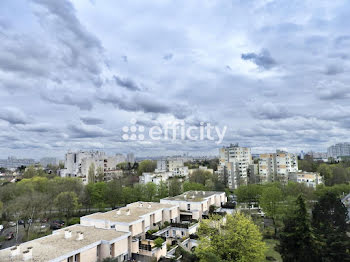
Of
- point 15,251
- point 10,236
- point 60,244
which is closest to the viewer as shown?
point 15,251

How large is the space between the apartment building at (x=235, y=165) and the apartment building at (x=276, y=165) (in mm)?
4341

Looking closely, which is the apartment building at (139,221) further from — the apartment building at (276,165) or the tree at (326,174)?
the tree at (326,174)

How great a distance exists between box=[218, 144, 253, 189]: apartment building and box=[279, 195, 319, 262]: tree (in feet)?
122

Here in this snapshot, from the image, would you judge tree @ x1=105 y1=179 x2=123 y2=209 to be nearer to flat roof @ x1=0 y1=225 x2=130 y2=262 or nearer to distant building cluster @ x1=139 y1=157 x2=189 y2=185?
distant building cluster @ x1=139 y1=157 x2=189 y2=185

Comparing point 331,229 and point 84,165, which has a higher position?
point 84,165

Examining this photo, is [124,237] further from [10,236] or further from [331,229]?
[10,236]

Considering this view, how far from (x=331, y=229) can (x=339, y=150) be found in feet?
534

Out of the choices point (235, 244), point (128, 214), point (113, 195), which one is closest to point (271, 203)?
point (235, 244)

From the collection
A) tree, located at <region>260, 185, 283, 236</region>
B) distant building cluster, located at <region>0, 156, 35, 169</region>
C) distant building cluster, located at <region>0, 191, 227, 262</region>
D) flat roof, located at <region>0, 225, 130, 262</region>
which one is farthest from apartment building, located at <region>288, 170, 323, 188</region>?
distant building cluster, located at <region>0, 156, 35, 169</region>

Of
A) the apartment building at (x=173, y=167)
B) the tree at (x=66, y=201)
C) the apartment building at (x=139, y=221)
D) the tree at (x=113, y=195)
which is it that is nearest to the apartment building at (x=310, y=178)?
the apartment building at (x=173, y=167)

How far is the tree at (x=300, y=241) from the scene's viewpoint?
16844 millimetres

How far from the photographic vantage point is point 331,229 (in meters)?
20.9

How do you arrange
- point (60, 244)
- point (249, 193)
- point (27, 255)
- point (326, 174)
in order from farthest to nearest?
point (326, 174), point (249, 193), point (60, 244), point (27, 255)

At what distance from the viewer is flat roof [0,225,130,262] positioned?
1172 centimetres
